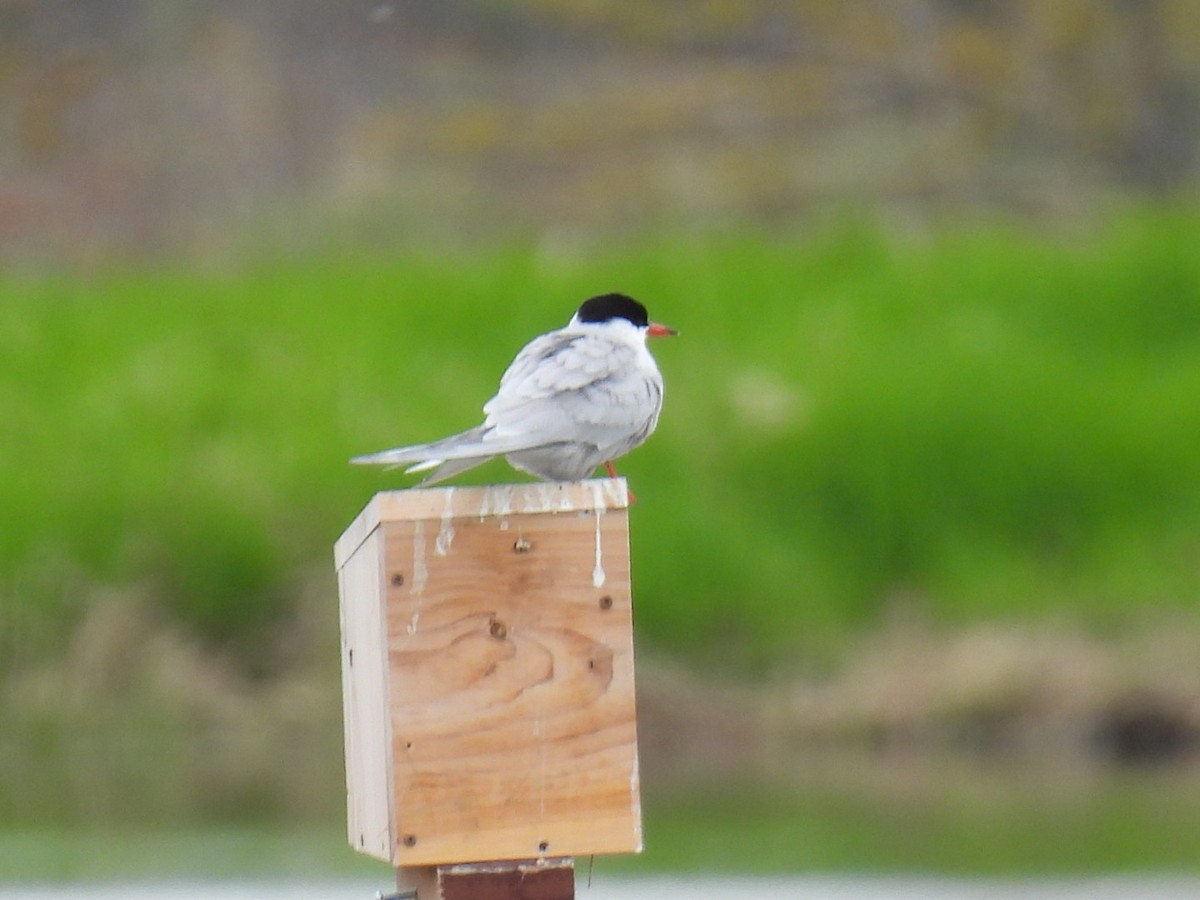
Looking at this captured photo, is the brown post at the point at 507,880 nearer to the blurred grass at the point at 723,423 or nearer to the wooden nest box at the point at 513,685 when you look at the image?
the wooden nest box at the point at 513,685

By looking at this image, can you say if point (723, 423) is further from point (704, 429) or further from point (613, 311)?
point (613, 311)

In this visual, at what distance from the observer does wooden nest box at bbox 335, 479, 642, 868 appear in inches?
172

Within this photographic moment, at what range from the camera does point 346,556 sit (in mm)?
4867

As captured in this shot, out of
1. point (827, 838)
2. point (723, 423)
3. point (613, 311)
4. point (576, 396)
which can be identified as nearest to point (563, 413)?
point (576, 396)

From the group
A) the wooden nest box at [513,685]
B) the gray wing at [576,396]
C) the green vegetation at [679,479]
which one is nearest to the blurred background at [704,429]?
the green vegetation at [679,479]

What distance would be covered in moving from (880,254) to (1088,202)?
5.83 meters

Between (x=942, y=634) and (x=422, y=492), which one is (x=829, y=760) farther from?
(x=422, y=492)

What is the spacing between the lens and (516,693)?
444 centimetres

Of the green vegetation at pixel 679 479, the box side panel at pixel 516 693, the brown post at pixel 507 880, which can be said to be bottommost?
the brown post at pixel 507 880

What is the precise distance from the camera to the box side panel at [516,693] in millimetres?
4387

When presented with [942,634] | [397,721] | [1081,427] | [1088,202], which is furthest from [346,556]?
[1088,202]

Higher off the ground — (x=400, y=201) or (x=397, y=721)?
(x=400, y=201)

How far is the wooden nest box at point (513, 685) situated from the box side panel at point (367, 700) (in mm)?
14

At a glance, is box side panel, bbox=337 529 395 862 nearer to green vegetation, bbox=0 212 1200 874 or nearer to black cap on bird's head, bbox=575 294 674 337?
black cap on bird's head, bbox=575 294 674 337
